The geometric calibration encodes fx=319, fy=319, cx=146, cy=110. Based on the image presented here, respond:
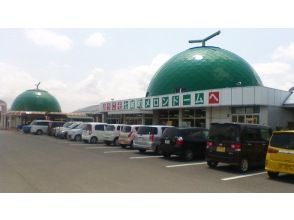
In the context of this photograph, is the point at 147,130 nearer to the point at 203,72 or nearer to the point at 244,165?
the point at 244,165

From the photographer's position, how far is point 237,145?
469 inches

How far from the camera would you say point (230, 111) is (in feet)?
81.8

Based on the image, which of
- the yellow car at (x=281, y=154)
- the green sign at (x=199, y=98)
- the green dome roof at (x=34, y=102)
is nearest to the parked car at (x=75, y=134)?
the green sign at (x=199, y=98)

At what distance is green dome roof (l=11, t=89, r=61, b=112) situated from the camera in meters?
75.9

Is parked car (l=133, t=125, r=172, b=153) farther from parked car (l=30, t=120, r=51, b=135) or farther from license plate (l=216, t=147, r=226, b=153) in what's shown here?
parked car (l=30, t=120, r=51, b=135)

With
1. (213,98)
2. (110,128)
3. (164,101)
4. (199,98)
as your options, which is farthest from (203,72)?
(110,128)

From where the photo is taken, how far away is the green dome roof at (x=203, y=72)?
1422 inches

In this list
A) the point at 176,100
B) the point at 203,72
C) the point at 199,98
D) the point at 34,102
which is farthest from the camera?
the point at 34,102

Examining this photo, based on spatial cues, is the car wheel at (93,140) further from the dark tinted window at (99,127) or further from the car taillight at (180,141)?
the car taillight at (180,141)

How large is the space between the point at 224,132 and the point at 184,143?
3.19m

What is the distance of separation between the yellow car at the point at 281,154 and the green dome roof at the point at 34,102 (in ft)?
236

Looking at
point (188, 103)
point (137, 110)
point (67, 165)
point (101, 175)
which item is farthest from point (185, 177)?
point (137, 110)

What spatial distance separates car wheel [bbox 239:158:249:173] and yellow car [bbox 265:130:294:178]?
1187 mm

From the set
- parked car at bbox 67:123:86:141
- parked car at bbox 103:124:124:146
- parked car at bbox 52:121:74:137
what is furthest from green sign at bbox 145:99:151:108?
parked car at bbox 103:124:124:146
